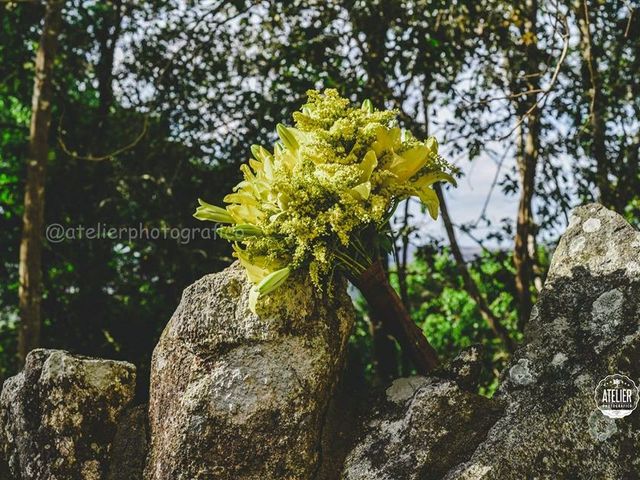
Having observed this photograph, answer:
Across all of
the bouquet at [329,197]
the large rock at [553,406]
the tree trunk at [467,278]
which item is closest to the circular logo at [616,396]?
the large rock at [553,406]

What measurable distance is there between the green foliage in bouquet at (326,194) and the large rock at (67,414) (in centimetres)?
72

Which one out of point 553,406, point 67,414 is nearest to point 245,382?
point 67,414

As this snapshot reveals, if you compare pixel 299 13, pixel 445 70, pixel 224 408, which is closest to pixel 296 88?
pixel 299 13

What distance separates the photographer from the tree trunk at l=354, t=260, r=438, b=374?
2.39 m

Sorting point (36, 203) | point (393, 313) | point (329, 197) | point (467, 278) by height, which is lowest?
point (393, 313)

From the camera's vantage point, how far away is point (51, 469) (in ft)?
7.88

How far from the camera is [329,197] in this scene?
2150 mm

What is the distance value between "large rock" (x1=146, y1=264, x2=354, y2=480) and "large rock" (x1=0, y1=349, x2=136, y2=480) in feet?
0.69

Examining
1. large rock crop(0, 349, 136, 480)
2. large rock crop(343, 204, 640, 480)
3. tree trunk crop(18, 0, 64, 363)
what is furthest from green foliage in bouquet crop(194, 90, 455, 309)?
tree trunk crop(18, 0, 64, 363)

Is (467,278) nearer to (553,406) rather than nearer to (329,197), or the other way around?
(553,406)

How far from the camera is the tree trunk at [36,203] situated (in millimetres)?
4793

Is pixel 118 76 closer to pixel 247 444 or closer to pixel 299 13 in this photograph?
pixel 299 13

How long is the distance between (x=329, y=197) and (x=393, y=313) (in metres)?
0.57

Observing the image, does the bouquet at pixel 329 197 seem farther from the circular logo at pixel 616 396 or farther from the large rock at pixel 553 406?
the circular logo at pixel 616 396
